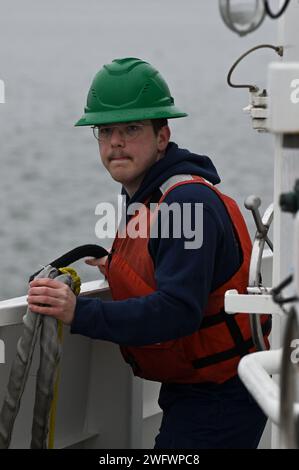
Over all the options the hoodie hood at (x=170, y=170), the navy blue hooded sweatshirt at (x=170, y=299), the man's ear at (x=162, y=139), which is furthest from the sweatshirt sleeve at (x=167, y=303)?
the man's ear at (x=162, y=139)

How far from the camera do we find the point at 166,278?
3107mm

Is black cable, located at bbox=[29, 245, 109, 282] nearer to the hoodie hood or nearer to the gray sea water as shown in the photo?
the hoodie hood

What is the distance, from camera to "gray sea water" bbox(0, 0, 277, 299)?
54.2 feet

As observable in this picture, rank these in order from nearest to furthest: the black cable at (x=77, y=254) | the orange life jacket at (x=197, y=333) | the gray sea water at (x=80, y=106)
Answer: the orange life jacket at (x=197, y=333) < the black cable at (x=77, y=254) < the gray sea water at (x=80, y=106)

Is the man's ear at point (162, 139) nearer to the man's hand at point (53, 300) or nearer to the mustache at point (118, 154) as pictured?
the mustache at point (118, 154)

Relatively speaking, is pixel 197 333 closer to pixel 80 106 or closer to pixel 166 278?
pixel 166 278

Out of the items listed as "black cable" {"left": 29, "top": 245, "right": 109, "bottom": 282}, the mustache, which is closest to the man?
the mustache

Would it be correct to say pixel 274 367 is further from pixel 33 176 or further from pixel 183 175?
pixel 33 176

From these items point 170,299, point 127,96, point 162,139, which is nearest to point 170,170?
point 162,139

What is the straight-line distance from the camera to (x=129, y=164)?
3314 millimetres

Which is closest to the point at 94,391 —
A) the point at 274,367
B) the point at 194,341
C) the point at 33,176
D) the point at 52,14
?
the point at 194,341

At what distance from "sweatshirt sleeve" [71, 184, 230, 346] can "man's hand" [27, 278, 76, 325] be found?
0.08 feet

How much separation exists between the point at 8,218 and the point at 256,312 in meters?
14.6

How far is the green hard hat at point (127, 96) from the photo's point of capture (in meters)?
3.31
